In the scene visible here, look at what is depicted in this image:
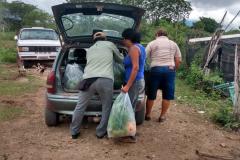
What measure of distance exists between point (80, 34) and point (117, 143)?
7.36 ft

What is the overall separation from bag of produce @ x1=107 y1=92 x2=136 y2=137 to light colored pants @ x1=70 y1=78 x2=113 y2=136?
15 centimetres

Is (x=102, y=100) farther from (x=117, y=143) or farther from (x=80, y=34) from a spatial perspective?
(x=80, y=34)

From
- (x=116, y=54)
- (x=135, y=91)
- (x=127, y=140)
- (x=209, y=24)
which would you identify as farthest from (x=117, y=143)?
(x=209, y=24)

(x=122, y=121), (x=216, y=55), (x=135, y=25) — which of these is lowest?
(x=122, y=121)

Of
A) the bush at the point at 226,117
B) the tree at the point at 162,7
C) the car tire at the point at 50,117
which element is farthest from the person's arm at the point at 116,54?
the tree at the point at 162,7

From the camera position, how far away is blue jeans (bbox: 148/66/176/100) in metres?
4.10

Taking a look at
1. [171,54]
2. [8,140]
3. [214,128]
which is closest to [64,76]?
[8,140]

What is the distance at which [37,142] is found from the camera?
3.49m

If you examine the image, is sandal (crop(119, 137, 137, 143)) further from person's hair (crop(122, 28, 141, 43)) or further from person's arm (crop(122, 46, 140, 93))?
person's hair (crop(122, 28, 141, 43))

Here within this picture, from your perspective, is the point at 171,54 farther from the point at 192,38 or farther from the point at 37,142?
the point at 192,38

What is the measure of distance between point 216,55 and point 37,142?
19.8ft

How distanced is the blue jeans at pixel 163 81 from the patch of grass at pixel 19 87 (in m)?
3.80

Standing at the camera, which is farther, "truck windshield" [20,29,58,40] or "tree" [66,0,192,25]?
"tree" [66,0,192,25]

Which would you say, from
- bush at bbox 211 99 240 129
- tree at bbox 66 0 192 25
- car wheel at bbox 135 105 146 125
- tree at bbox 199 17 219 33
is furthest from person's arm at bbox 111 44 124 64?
tree at bbox 199 17 219 33
